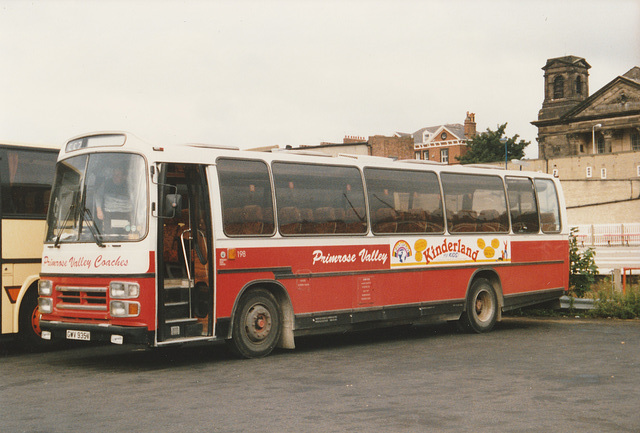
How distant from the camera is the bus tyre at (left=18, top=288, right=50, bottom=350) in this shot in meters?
13.1

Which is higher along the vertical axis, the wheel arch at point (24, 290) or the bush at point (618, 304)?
the wheel arch at point (24, 290)

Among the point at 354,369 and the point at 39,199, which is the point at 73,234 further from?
the point at 354,369

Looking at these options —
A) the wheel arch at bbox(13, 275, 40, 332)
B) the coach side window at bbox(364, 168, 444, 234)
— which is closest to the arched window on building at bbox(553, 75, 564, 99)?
the coach side window at bbox(364, 168, 444, 234)

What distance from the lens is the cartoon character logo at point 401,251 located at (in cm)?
1443

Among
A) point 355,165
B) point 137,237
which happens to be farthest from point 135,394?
point 355,165

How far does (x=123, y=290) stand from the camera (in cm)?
1077

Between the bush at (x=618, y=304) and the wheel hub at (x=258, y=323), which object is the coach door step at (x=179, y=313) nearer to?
the wheel hub at (x=258, y=323)

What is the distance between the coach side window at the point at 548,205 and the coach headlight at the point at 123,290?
10.1 m

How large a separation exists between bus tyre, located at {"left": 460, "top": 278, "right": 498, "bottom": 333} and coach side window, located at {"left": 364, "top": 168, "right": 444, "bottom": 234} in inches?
66.2

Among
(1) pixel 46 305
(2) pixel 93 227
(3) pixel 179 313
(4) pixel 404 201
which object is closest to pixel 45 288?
(1) pixel 46 305

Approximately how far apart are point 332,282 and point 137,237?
145 inches

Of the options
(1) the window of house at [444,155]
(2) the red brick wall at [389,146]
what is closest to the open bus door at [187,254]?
(2) the red brick wall at [389,146]

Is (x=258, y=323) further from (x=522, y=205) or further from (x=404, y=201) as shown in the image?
(x=522, y=205)


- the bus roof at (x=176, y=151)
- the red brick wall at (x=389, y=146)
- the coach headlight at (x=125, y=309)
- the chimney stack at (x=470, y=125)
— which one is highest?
the chimney stack at (x=470, y=125)
